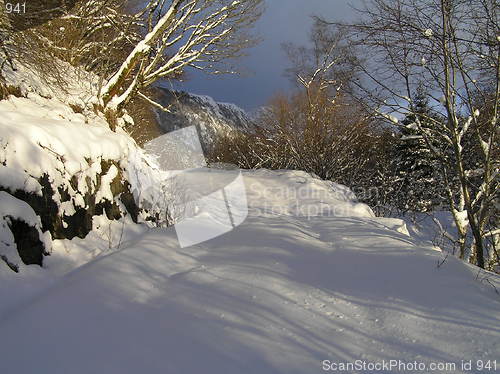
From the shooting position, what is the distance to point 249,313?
1.79 metres

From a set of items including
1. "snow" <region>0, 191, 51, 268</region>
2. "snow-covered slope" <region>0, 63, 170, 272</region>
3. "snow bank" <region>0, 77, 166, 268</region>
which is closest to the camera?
"snow" <region>0, 191, 51, 268</region>

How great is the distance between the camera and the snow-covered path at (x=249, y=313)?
144cm

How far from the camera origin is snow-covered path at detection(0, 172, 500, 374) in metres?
1.44

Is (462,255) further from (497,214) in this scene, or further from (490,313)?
(490,313)

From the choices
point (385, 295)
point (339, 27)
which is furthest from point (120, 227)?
point (339, 27)

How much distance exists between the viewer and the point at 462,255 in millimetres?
5199

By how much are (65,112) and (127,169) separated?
966mm

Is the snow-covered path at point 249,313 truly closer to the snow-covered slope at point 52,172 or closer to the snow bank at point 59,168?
the snow-covered slope at point 52,172

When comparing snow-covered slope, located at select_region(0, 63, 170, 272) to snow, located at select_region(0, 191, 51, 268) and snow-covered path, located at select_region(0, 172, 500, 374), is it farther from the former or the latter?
snow-covered path, located at select_region(0, 172, 500, 374)

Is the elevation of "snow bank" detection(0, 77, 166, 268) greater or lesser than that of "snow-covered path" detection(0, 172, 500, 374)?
greater
